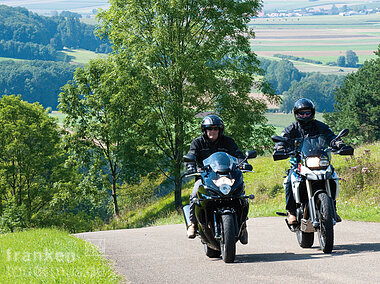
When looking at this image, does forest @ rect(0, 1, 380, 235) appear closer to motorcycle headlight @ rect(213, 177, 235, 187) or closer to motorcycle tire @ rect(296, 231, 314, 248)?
motorcycle tire @ rect(296, 231, 314, 248)

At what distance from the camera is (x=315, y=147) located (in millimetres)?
7457

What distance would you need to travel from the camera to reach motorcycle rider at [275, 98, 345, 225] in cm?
799

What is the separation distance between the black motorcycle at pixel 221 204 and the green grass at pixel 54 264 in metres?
1.41

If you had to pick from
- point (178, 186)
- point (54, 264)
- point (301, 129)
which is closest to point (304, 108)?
point (301, 129)

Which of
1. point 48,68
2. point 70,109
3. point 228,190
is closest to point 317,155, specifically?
point 228,190

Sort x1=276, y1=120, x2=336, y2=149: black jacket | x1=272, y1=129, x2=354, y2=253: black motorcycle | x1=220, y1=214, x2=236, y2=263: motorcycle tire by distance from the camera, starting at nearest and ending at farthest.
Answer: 1. x1=220, y1=214, x2=236, y2=263: motorcycle tire
2. x1=272, y1=129, x2=354, y2=253: black motorcycle
3. x1=276, y1=120, x2=336, y2=149: black jacket

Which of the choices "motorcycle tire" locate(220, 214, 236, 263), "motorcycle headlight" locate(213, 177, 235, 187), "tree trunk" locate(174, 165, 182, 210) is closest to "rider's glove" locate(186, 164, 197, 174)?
"motorcycle headlight" locate(213, 177, 235, 187)

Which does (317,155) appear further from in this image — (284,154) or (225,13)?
(225,13)

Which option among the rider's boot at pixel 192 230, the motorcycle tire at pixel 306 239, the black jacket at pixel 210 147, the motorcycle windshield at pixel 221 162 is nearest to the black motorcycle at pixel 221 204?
the motorcycle windshield at pixel 221 162

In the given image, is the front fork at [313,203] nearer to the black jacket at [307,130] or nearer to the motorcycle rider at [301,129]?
the motorcycle rider at [301,129]

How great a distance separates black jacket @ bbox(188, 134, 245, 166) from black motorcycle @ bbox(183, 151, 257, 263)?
0.47m

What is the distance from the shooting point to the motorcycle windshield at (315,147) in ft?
24.3

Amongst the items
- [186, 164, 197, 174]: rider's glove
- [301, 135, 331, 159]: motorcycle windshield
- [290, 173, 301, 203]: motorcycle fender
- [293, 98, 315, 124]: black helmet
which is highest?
[293, 98, 315, 124]: black helmet

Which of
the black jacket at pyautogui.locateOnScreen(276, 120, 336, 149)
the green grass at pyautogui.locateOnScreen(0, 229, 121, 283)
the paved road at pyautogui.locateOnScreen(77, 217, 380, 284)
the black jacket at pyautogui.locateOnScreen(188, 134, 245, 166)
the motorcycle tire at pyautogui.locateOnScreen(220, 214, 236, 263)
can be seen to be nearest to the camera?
the paved road at pyautogui.locateOnScreen(77, 217, 380, 284)
